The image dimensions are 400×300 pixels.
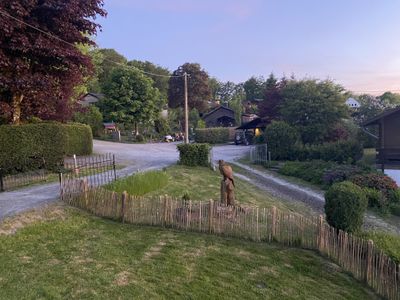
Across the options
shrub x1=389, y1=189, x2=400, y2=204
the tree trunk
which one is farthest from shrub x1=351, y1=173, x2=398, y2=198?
the tree trunk

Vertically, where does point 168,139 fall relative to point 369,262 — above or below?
above

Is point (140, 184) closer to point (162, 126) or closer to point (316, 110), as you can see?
point (316, 110)

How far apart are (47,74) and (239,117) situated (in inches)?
1902

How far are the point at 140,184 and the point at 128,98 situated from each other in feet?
120

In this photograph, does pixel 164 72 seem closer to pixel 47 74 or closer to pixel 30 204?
pixel 47 74

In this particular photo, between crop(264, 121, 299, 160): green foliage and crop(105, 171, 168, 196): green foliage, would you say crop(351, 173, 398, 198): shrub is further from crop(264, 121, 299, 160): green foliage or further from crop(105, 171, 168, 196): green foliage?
crop(264, 121, 299, 160): green foliage

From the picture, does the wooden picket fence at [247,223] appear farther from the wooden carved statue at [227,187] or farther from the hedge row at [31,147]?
the hedge row at [31,147]

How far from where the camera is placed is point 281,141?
1272 inches

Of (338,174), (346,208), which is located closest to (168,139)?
(338,174)

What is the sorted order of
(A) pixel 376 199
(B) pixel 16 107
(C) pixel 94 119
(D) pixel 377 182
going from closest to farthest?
(A) pixel 376 199, (D) pixel 377 182, (B) pixel 16 107, (C) pixel 94 119

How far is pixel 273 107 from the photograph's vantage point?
1742 inches

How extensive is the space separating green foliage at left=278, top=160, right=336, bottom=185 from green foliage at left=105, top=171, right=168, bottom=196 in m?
11.2

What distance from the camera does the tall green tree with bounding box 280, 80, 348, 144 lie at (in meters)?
33.9

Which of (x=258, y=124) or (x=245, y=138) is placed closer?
(x=258, y=124)
